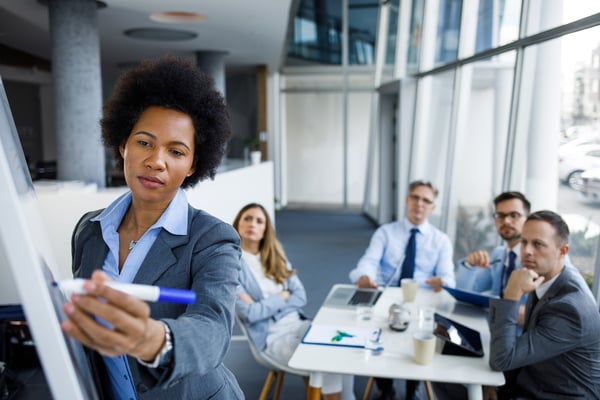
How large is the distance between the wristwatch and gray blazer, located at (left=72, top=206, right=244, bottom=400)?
5 centimetres

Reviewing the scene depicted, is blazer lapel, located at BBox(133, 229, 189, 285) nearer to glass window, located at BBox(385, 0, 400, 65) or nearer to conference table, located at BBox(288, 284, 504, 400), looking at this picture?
conference table, located at BBox(288, 284, 504, 400)

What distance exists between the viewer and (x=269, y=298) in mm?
3156

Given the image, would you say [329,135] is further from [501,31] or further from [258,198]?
[501,31]

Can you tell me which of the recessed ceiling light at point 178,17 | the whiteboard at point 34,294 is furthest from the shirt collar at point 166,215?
the recessed ceiling light at point 178,17

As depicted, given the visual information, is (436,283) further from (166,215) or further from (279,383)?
(166,215)

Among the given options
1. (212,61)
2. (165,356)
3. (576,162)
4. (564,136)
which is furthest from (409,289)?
(212,61)

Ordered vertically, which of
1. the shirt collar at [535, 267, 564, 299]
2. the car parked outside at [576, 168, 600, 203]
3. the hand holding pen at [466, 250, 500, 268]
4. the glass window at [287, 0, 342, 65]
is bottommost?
the hand holding pen at [466, 250, 500, 268]

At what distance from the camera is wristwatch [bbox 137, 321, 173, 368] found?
27.1 inches

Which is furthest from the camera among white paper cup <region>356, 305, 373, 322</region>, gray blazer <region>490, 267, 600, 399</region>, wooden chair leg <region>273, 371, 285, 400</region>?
wooden chair leg <region>273, 371, 285, 400</region>

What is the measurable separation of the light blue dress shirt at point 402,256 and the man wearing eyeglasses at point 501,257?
0.22 m

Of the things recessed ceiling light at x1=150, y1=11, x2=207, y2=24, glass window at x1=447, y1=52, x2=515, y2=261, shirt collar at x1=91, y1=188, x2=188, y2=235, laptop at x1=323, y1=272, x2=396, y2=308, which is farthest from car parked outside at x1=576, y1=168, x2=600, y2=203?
recessed ceiling light at x1=150, y1=11, x2=207, y2=24

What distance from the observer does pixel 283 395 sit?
3488mm

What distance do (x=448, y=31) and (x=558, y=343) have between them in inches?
218

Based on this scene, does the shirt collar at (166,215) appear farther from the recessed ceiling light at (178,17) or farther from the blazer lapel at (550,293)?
the recessed ceiling light at (178,17)
